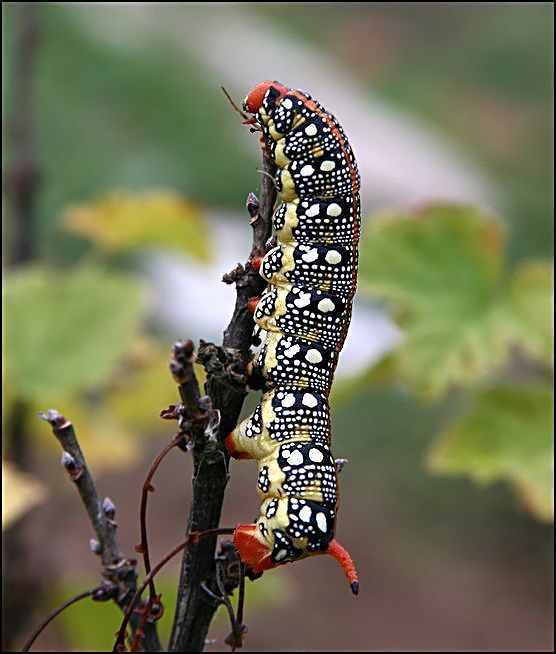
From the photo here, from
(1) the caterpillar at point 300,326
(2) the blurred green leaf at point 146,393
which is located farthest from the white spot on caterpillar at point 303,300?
(2) the blurred green leaf at point 146,393

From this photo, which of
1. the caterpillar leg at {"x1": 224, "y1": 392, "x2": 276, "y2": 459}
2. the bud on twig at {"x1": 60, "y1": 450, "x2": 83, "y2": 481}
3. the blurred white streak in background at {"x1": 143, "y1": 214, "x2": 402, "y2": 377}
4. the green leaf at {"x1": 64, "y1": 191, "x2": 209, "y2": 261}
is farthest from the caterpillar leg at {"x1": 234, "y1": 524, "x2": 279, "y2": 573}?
the blurred white streak in background at {"x1": 143, "y1": 214, "x2": 402, "y2": 377}

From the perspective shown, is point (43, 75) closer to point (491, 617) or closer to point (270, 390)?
point (491, 617)

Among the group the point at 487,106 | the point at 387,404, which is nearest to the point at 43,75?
the point at 387,404

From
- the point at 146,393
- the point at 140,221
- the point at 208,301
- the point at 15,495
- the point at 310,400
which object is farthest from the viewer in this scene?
the point at 208,301

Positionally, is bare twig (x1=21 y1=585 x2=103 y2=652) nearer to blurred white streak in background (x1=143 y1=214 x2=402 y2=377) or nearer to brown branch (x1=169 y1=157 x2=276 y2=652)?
brown branch (x1=169 y1=157 x2=276 y2=652)

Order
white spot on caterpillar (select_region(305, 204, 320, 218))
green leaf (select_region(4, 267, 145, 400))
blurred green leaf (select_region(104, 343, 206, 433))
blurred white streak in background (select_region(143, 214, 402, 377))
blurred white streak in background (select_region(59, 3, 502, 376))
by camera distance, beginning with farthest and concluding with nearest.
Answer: blurred white streak in background (select_region(59, 3, 502, 376)) < blurred white streak in background (select_region(143, 214, 402, 377)) < blurred green leaf (select_region(104, 343, 206, 433)) < green leaf (select_region(4, 267, 145, 400)) < white spot on caterpillar (select_region(305, 204, 320, 218))

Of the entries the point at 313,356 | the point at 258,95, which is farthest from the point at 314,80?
the point at 313,356

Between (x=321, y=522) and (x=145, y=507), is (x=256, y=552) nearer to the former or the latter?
(x=321, y=522)
